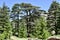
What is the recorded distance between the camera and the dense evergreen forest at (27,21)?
4947 centimetres

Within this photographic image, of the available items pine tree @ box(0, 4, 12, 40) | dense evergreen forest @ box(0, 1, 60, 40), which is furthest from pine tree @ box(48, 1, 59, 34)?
pine tree @ box(0, 4, 12, 40)

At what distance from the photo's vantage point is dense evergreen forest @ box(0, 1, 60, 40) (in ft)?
162

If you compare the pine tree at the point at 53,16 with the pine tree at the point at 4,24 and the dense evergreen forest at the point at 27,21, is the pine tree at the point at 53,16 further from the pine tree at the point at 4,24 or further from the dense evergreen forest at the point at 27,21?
the pine tree at the point at 4,24

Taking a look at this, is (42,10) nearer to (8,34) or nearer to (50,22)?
(50,22)

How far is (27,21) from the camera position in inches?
2447

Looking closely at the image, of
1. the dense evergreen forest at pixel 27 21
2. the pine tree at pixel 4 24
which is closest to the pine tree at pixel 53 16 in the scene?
the dense evergreen forest at pixel 27 21

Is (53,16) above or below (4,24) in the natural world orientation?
above

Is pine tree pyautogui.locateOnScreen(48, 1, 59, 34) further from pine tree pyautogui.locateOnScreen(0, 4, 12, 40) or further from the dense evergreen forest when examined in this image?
pine tree pyautogui.locateOnScreen(0, 4, 12, 40)

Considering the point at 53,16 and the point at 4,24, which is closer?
the point at 4,24

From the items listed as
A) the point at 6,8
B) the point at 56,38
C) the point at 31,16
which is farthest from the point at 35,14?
the point at 56,38

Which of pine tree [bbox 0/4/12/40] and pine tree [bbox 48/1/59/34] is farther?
pine tree [bbox 48/1/59/34]

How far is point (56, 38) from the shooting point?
33.9 meters

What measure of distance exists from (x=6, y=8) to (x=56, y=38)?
28925mm

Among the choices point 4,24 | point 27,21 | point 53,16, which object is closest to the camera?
point 4,24
